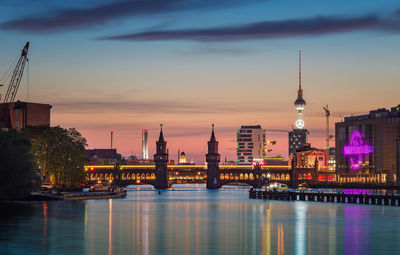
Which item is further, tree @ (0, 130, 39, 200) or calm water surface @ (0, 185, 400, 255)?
tree @ (0, 130, 39, 200)

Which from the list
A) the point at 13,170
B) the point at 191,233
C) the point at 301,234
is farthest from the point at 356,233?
the point at 13,170

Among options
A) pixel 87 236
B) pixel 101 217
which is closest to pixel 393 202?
pixel 101 217

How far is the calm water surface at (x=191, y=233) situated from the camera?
8088 centimetres

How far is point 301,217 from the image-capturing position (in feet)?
442

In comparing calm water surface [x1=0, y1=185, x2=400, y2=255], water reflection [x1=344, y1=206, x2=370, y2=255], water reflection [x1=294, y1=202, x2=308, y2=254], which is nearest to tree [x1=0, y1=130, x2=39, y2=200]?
calm water surface [x1=0, y1=185, x2=400, y2=255]

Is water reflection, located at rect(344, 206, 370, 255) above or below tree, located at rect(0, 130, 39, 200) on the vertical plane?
below

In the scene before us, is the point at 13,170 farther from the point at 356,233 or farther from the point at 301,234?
the point at 356,233

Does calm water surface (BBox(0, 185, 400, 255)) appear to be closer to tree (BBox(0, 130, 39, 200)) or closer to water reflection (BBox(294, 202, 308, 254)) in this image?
water reflection (BBox(294, 202, 308, 254))

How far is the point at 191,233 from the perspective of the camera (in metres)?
102

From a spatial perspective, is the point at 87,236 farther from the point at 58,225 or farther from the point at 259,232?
the point at 259,232

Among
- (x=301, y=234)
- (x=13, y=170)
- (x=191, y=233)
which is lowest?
(x=191, y=233)

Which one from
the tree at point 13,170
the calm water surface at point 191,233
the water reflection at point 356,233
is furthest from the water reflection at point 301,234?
the tree at point 13,170

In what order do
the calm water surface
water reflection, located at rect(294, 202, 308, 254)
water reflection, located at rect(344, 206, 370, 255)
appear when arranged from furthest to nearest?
water reflection, located at rect(344, 206, 370, 255) < water reflection, located at rect(294, 202, 308, 254) < the calm water surface

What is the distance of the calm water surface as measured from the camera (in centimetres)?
8088
